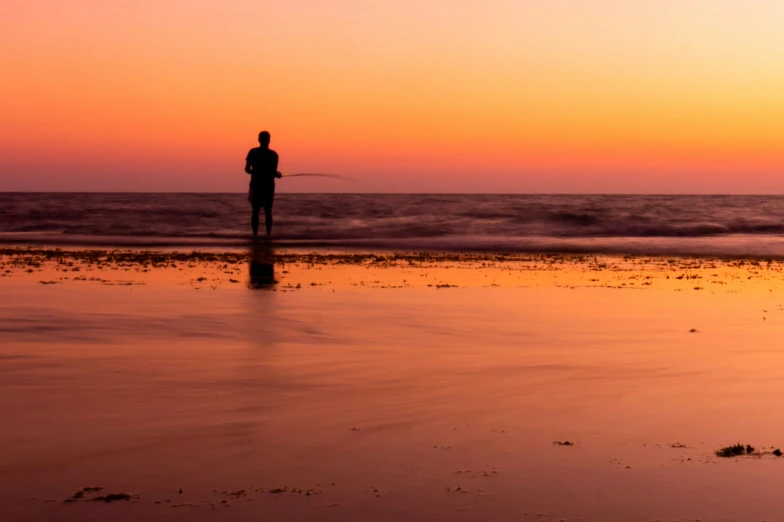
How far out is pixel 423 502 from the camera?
439 cm

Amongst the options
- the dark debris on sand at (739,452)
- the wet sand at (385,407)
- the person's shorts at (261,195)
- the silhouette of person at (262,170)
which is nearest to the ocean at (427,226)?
the person's shorts at (261,195)

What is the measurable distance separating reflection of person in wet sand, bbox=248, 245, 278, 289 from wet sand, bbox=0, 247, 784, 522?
1.96 meters

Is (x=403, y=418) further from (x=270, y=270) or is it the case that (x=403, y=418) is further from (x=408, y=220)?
(x=408, y=220)

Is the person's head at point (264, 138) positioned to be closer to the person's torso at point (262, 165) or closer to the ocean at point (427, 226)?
the person's torso at point (262, 165)

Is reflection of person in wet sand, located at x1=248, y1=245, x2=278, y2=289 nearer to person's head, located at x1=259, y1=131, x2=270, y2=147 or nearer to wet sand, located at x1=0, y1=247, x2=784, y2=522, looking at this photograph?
wet sand, located at x1=0, y1=247, x2=784, y2=522

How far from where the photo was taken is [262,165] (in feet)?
78.4

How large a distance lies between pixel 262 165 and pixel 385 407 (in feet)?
59.4

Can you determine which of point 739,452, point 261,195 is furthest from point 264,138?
point 739,452

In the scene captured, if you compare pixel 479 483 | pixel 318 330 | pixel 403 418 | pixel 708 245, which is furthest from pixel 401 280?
pixel 708 245

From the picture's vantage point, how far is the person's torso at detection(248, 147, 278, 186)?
23.8 metres

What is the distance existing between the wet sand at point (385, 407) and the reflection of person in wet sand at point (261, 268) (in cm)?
196

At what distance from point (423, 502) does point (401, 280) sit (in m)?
12.2

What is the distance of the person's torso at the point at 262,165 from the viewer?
23.8 m

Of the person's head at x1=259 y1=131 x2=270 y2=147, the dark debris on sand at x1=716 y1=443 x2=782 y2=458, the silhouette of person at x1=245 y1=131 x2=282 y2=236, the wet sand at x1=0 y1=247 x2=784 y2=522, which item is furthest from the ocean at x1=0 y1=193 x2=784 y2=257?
the dark debris on sand at x1=716 y1=443 x2=782 y2=458
